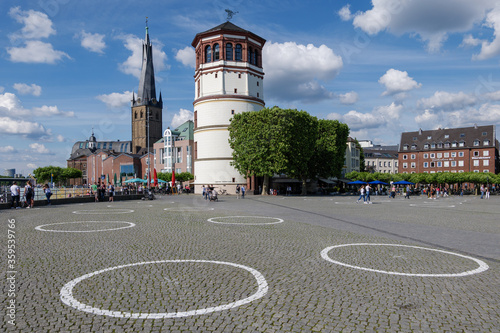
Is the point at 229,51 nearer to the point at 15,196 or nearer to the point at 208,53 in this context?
the point at 208,53

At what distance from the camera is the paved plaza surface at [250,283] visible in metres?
5.55

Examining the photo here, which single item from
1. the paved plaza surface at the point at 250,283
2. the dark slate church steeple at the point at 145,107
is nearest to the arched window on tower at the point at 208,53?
the paved plaza surface at the point at 250,283

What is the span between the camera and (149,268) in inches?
336

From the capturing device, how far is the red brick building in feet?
345

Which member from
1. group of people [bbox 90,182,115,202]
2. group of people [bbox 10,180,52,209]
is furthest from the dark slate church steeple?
group of people [bbox 10,180,52,209]

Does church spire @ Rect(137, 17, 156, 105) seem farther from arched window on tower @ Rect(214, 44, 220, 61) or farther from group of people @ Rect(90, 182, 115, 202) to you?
group of people @ Rect(90, 182, 115, 202)

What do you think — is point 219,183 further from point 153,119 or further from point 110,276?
point 153,119

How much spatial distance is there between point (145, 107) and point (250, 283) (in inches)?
6256

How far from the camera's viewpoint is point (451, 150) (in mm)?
110812

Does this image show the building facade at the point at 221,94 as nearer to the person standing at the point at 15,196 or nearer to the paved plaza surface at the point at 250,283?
the person standing at the point at 15,196

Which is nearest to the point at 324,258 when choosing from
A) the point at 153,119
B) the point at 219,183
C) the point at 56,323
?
the point at 56,323

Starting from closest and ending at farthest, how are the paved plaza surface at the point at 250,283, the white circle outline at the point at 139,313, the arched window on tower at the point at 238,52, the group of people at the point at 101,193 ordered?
the paved plaza surface at the point at 250,283
the white circle outline at the point at 139,313
the group of people at the point at 101,193
the arched window on tower at the point at 238,52

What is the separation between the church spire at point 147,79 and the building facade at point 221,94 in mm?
101430

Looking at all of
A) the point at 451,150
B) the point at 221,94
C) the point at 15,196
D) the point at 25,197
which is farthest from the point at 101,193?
the point at 451,150
